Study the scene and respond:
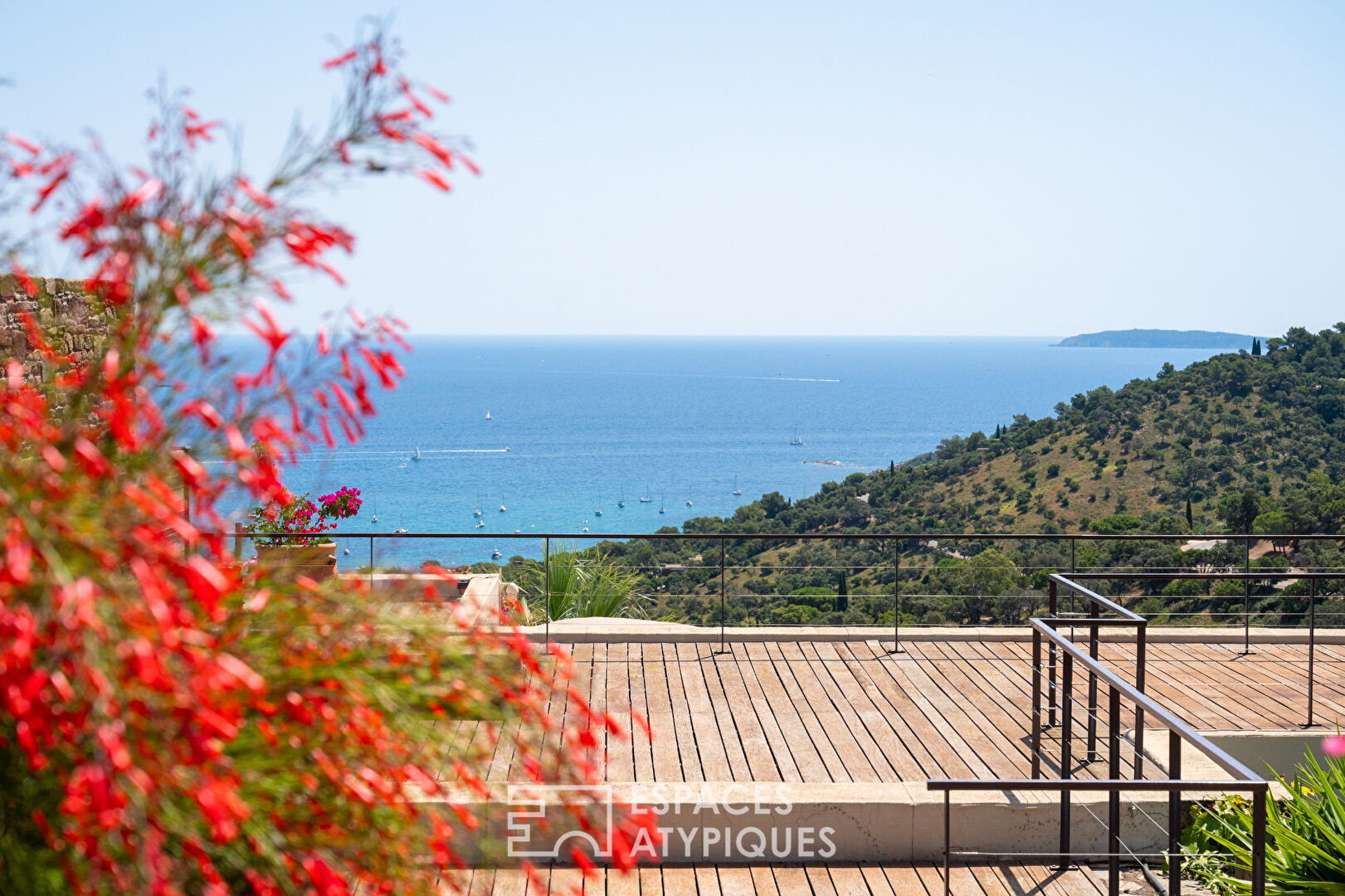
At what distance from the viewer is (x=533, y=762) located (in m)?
1.52

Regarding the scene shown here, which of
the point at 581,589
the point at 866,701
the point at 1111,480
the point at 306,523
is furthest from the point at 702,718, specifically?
the point at 1111,480

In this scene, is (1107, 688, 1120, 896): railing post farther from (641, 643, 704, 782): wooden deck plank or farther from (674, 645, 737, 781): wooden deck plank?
(641, 643, 704, 782): wooden deck plank

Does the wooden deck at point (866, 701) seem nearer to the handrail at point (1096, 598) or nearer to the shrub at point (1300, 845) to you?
the handrail at point (1096, 598)

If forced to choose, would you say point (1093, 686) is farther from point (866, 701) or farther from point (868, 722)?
point (866, 701)

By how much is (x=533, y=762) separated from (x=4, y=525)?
0.78 m

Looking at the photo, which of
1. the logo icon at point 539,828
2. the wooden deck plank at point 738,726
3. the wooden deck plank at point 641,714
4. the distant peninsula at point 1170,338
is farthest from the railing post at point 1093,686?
the distant peninsula at point 1170,338

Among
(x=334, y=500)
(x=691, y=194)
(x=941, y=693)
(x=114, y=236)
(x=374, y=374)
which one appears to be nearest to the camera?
(x=114, y=236)

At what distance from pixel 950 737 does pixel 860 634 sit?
1.91 metres

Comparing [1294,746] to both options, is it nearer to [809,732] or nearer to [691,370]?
[809,732]

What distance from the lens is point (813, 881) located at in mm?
3980

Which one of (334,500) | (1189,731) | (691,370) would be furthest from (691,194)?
(691,370)

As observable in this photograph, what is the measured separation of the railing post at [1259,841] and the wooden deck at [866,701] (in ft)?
5.73

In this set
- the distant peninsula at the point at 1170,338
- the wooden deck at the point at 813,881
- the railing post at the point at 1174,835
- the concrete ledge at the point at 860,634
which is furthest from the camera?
the distant peninsula at the point at 1170,338

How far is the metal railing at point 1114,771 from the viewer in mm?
2922
